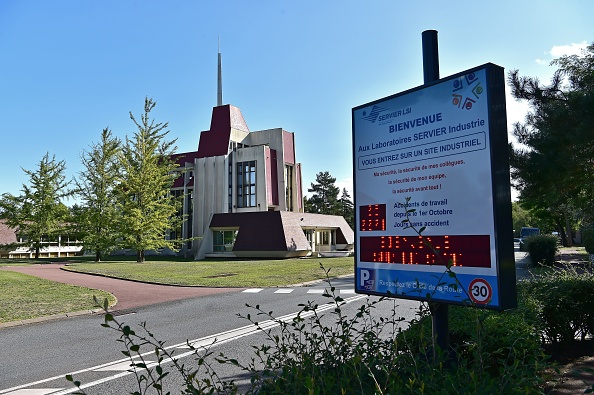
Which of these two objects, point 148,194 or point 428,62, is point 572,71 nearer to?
point 428,62

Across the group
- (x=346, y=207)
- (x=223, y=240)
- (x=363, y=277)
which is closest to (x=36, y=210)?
(x=223, y=240)

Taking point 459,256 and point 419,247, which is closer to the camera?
point 459,256

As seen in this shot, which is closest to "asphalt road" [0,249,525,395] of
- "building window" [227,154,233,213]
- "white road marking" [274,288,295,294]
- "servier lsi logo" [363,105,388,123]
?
"white road marking" [274,288,295,294]

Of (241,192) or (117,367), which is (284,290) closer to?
(117,367)

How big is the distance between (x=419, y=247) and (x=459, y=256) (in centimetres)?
42

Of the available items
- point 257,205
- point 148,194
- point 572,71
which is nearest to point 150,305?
point 572,71

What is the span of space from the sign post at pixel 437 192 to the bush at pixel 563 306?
2.14 m

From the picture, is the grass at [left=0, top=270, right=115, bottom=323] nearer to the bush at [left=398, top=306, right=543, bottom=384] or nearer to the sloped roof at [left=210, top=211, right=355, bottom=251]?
the bush at [left=398, top=306, right=543, bottom=384]

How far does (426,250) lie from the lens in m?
4.02

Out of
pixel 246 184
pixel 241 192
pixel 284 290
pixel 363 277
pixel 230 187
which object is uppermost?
pixel 246 184

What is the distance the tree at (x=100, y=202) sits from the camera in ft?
111

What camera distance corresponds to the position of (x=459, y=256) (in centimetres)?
375

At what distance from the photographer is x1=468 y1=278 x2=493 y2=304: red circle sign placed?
3525 mm

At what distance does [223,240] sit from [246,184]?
22.3ft
